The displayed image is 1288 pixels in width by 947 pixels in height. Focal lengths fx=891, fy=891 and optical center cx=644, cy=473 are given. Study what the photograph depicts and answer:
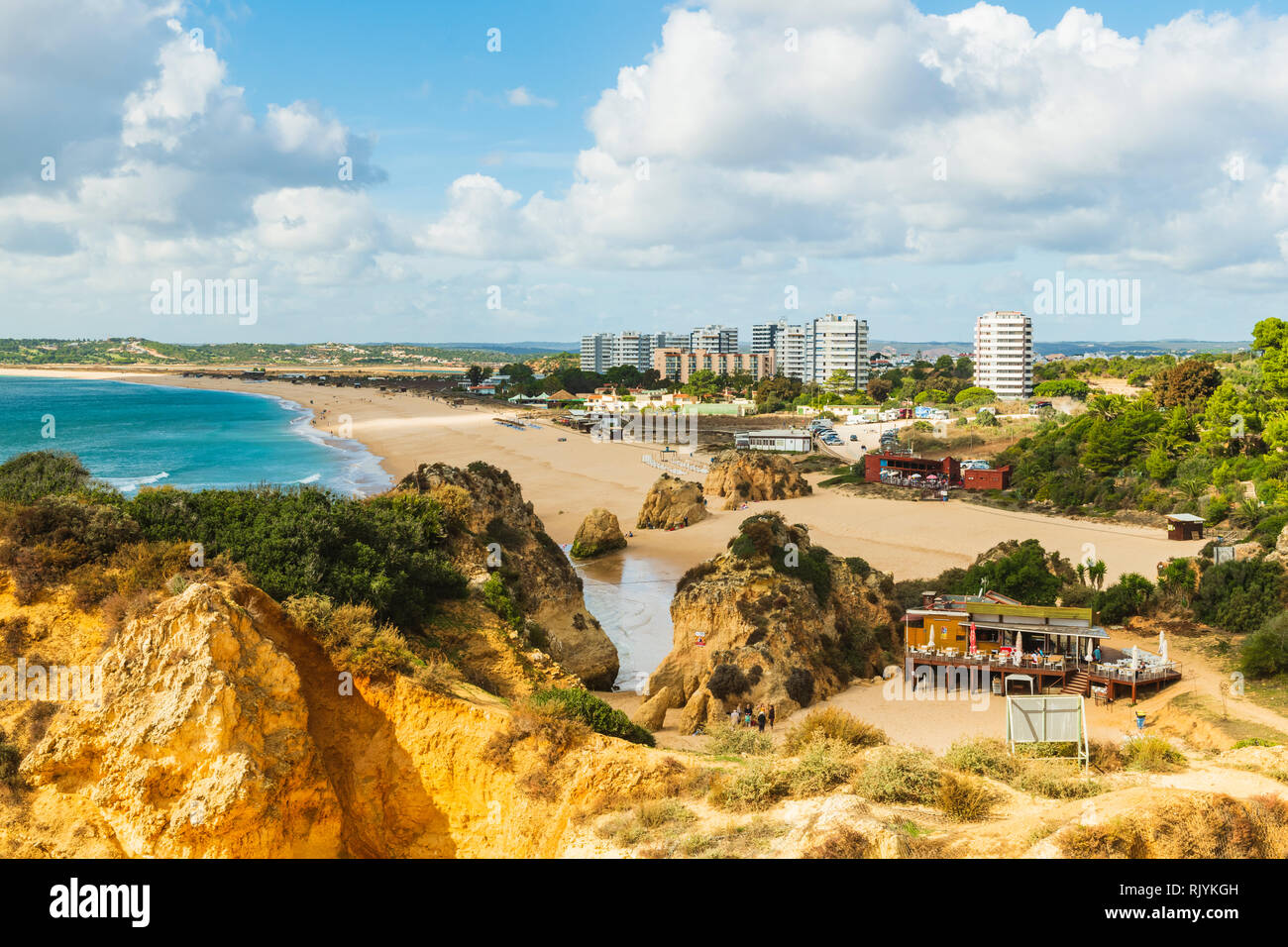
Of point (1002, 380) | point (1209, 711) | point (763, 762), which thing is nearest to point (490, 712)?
point (763, 762)

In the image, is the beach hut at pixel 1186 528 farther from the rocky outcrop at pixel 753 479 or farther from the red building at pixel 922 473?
the rocky outcrop at pixel 753 479

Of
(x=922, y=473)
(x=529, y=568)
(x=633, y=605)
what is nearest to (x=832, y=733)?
(x=529, y=568)

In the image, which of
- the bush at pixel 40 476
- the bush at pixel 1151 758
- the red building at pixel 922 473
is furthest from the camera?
the red building at pixel 922 473

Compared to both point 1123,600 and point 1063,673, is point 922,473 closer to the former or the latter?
point 1123,600

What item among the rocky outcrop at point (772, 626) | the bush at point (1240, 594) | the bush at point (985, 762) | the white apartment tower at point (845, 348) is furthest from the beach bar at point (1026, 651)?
the white apartment tower at point (845, 348)

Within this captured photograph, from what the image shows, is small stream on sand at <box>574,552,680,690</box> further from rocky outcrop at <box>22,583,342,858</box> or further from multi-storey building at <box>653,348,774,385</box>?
multi-storey building at <box>653,348,774,385</box>

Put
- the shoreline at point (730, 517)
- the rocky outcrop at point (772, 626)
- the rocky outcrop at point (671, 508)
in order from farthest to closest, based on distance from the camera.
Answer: the rocky outcrop at point (671, 508) → the shoreline at point (730, 517) → the rocky outcrop at point (772, 626)
